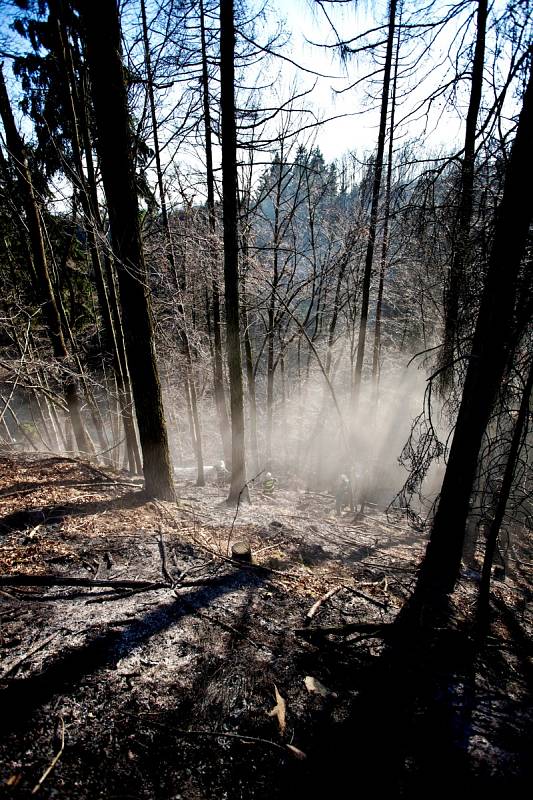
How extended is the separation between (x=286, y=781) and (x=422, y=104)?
6676 millimetres

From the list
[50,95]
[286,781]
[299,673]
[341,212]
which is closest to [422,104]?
[299,673]

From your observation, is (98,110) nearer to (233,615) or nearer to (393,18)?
(233,615)

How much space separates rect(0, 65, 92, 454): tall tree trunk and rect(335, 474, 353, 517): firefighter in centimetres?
808

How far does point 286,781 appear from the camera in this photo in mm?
1992

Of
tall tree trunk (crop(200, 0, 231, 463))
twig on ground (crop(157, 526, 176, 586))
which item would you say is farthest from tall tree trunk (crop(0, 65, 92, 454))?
twig on ground (crop(157, 526, 176, 586))

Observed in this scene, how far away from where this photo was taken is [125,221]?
17.0ft

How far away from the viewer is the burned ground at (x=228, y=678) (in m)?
2.01

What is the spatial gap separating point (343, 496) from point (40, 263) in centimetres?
1208

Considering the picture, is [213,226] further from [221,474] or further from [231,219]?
[221,474]

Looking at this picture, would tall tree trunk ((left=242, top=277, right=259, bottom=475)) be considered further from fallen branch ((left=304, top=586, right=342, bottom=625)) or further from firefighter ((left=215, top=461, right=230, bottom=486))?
fallen branch ((left=304, top=586, right=342, bottom=625))

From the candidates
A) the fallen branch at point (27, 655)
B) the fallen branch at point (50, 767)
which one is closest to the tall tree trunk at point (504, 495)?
the fallen branch at point (50, 767)

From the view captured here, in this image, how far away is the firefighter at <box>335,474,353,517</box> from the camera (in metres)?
12.0

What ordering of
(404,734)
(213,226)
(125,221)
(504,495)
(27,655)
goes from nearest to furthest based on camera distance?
(404,734) → (27,655) → (504,495) → (125,221) → (213,226)

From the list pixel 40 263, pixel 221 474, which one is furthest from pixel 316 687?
pixel 221 474
